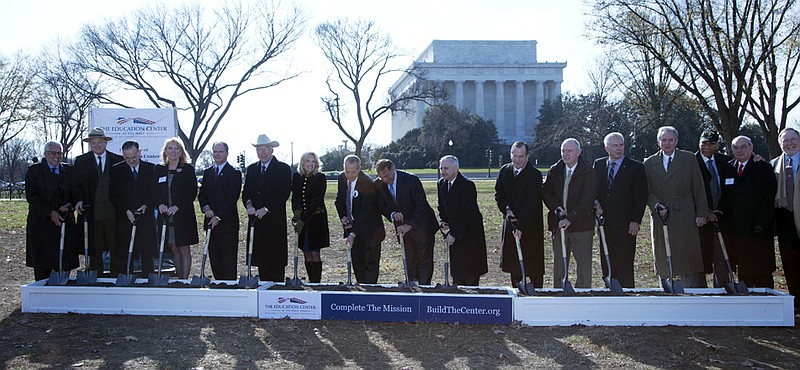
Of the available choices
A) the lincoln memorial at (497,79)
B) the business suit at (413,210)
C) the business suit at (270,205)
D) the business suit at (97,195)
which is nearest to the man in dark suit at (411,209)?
the business suit at (413,210)

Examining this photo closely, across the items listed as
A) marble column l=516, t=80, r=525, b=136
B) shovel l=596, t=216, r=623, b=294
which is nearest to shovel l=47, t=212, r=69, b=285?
shovel l=596, t=216, r=623, b=294

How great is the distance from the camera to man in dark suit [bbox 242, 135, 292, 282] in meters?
7.60

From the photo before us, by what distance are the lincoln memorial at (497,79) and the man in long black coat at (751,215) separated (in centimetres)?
6486

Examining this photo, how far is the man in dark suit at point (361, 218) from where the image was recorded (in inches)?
293

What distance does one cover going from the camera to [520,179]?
725cm

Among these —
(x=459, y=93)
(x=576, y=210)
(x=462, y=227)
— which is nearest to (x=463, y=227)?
(x=462, y=227)

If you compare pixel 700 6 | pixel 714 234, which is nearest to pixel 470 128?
pixel 700 6

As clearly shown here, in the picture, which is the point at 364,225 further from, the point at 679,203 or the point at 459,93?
the point at 459,93

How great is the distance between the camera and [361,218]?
7.45 metres

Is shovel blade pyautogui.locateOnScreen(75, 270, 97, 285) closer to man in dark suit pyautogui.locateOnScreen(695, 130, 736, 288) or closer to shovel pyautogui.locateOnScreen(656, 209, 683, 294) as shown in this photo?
shovel pyautogui.locateOnScreen(656, 209, 683, 294)

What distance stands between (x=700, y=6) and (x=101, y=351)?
14.1 metres

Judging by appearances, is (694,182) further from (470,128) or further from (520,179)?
(470,128)

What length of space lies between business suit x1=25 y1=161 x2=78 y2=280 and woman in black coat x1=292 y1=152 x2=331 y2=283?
2.68 m

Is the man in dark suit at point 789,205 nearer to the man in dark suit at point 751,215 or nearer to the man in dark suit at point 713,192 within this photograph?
the man in dark suit at point 751,215
